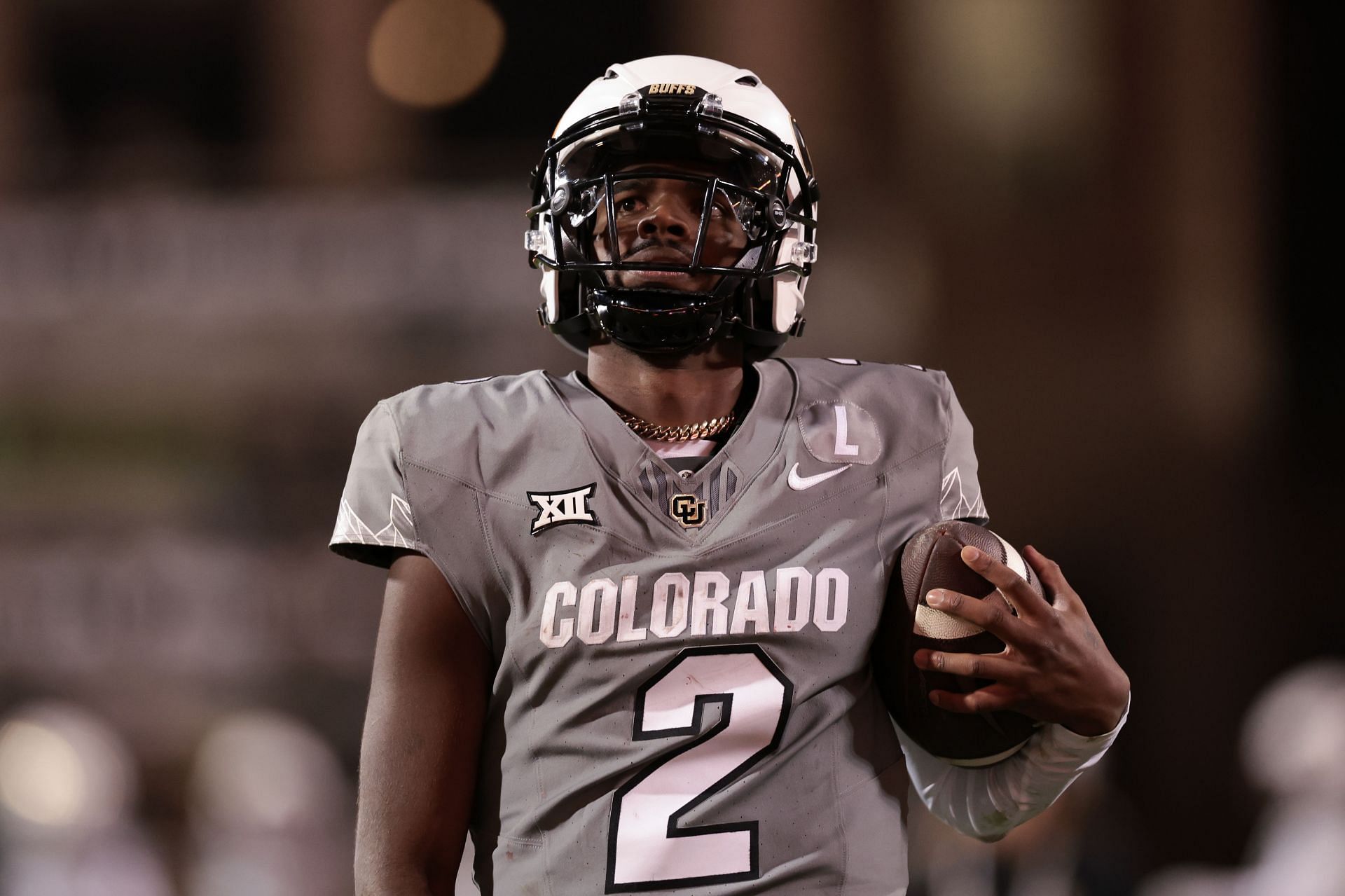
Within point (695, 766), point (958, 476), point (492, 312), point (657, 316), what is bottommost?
point (492, 312)

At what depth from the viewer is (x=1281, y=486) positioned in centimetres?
528

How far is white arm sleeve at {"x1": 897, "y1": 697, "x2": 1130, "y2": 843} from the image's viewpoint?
141cm

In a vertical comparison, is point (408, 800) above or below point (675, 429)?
below

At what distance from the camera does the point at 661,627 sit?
137 centimetres

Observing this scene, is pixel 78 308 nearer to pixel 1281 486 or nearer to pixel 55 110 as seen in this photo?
pixel 55 110

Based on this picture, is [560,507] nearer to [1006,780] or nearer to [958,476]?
[958,476]

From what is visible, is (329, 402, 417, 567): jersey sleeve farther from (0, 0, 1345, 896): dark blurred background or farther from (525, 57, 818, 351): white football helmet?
(0, 0, 1345, 896): dark blurred background

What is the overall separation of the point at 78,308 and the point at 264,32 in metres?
1.56

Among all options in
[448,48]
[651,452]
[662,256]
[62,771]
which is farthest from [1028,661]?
[448,48]

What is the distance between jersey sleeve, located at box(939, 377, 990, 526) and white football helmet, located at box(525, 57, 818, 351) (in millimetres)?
225

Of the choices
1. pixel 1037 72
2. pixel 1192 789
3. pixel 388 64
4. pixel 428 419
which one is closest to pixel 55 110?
pixel 388 64

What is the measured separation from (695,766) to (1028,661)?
0.34 meters

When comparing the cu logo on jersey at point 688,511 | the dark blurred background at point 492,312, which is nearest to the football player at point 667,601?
the cu logo on jersey at point 688,511

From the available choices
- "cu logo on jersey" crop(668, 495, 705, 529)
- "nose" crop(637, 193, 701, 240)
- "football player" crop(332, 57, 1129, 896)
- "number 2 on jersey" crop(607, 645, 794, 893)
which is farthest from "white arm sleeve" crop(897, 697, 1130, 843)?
"nose" crop(637, 193, 701, 240)
